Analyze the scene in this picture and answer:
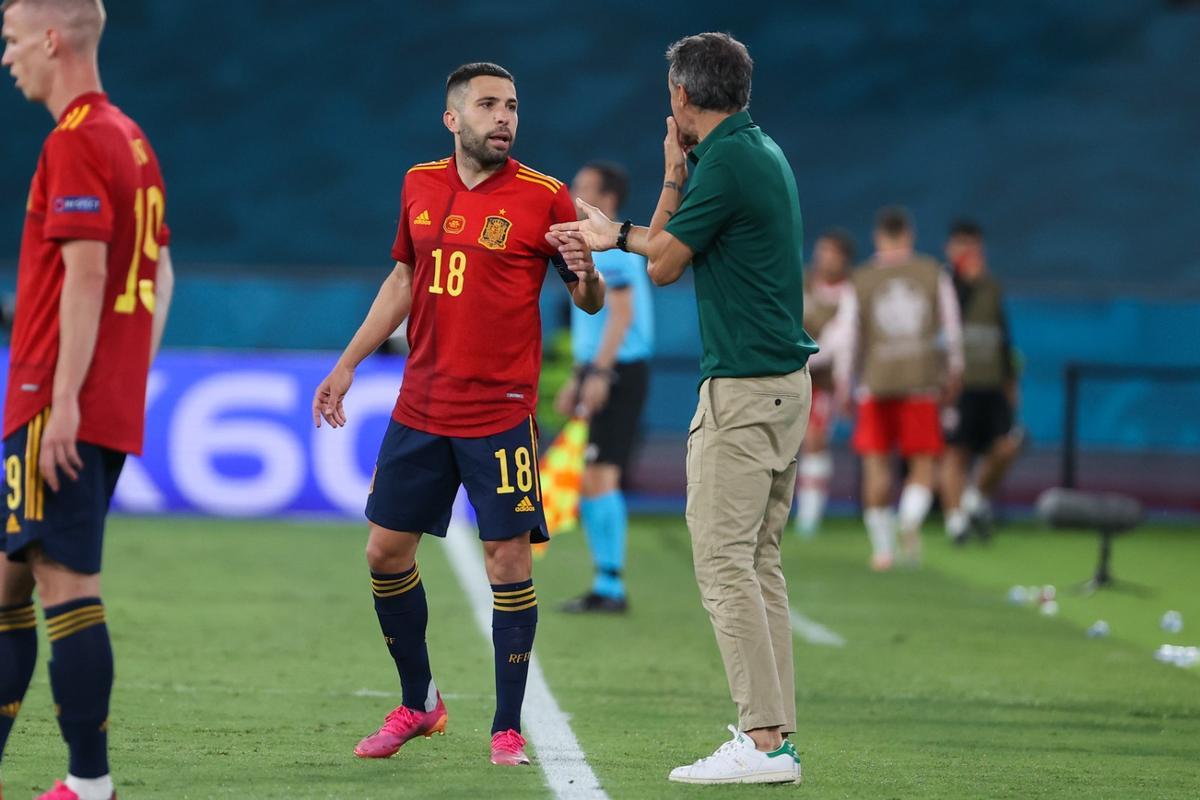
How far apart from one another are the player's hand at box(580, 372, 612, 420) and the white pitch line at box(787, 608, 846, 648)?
1.50 metres

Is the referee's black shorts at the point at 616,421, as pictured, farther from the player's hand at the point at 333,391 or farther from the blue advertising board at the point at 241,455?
the blue advertising board at the point at 241,455

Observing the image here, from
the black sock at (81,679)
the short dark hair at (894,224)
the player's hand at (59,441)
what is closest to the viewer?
the player's hand at (59,441)

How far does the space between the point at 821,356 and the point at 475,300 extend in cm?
907

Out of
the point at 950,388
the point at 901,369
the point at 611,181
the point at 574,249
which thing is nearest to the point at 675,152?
the point at 574,249

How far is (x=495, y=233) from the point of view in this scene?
5551 millimetres

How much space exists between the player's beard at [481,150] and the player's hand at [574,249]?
37 cm

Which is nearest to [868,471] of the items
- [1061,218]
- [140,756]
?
[140,756]

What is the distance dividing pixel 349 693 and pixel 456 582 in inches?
144

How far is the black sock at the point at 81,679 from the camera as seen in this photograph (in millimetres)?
4367

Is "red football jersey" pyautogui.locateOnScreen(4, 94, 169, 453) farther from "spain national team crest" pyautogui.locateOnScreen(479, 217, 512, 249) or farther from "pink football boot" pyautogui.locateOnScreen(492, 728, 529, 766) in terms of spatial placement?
"pink football boot" pyautogui.locateOnScreen(492, 728, 529, 766)

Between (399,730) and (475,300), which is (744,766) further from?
(475,300)

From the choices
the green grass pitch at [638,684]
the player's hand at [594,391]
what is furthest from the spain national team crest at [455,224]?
the player's hand at [594,391]

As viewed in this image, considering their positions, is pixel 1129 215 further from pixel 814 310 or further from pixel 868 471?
pixel 868 471

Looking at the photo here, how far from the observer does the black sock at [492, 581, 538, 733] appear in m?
5.58
